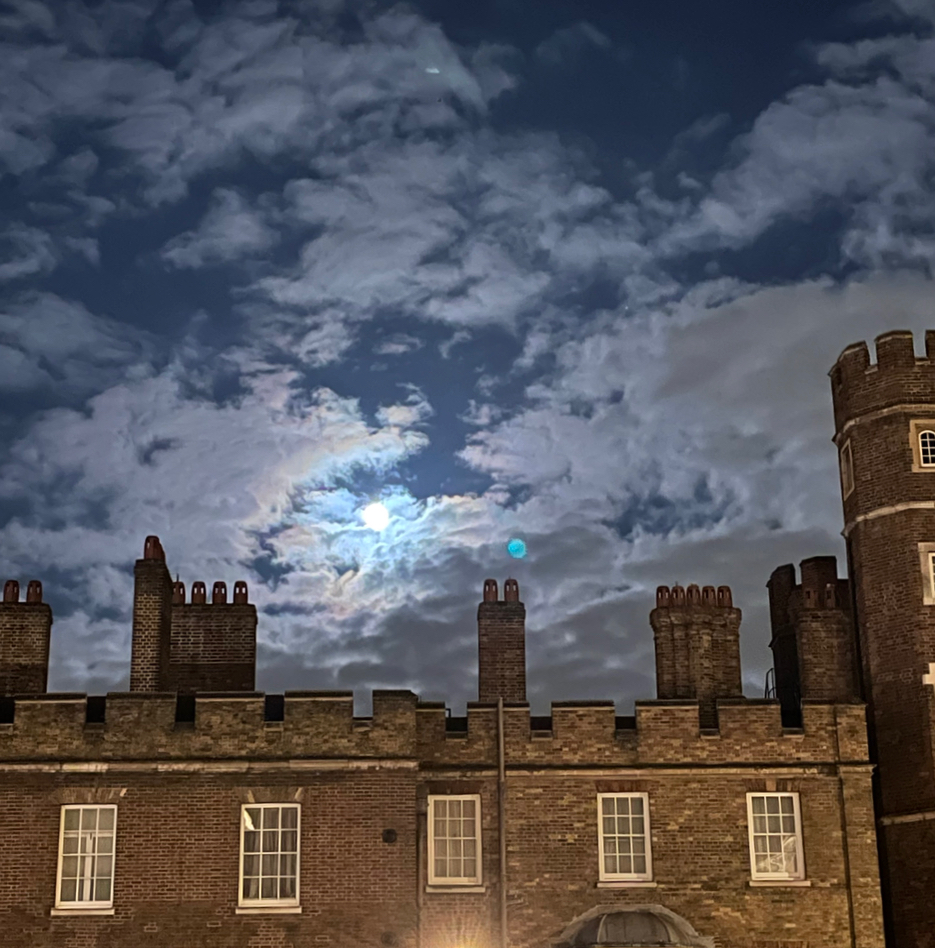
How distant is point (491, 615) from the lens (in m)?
30.8

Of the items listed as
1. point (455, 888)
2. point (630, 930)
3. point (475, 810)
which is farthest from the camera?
point (475, 810)

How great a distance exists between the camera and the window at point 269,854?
26.5 meters

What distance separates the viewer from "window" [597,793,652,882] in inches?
1090

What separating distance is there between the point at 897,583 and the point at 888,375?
15.7ft

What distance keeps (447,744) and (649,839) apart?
14.4 ft

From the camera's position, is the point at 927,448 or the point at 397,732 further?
the point at 927,448

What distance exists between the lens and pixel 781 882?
2753 centimetres

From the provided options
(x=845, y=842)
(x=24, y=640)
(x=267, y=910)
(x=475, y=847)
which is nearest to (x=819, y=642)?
(x=845, y=842)

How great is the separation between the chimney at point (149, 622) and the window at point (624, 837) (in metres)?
9.75

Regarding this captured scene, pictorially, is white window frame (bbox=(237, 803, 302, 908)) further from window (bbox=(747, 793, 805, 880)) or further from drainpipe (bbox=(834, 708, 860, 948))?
drainpipe (bbox=(834, 708, 860, 948))

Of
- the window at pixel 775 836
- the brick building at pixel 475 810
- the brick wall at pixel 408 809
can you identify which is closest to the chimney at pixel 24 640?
the brick building at pixel 475 810

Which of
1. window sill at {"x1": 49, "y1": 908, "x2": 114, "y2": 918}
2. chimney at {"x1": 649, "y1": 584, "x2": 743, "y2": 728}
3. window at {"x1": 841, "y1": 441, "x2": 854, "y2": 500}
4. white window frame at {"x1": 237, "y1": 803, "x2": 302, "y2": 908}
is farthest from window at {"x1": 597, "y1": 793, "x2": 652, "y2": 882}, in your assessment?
window sill at {"x1": 49, "y1": 908, "x2": 114, "y2": 918}

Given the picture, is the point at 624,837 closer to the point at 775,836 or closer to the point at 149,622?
the point at 775,836

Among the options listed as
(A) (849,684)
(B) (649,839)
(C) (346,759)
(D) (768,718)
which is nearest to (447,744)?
(C) (346,759)
